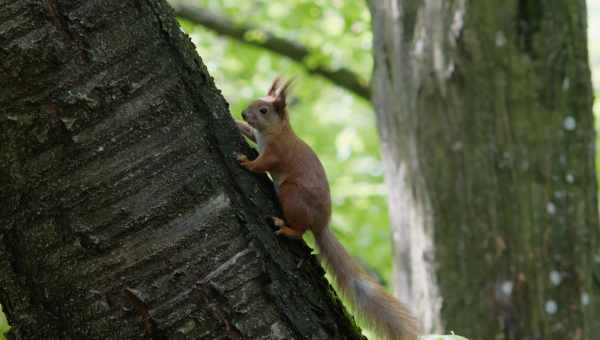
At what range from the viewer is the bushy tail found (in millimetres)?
Answer: 2717

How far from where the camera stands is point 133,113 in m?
1.87

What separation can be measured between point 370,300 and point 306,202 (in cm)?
51

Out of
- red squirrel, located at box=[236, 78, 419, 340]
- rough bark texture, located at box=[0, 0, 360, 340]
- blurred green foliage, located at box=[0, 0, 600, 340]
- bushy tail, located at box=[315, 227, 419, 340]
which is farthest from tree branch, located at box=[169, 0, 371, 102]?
rough bark texture, located at box=[0, 0, 360, 340]

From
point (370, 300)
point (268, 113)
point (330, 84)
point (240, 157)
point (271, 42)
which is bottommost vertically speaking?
point (370, 300)

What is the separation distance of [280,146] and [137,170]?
1576 millimetres

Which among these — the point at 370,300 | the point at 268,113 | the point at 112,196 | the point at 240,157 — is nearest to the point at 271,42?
the point at 268,113

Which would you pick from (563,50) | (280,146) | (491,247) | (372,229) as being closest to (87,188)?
(280,146)

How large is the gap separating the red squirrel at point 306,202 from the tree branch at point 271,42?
373 centimetres

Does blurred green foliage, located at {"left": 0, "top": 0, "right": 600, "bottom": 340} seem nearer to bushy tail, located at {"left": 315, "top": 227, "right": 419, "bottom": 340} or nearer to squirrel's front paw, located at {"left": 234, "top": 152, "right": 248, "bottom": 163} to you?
bushy tail, located at {"left": 315, "top": 227, "right": 419, "bottom": 340}

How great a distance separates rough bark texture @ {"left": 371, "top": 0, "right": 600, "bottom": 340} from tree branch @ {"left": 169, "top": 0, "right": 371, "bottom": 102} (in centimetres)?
338

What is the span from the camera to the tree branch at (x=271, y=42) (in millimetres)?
7582

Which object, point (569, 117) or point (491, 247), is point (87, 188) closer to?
point (491, 247)

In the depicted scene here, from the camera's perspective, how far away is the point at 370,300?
2.79 meters

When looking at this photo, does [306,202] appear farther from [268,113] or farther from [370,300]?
[268,113]
